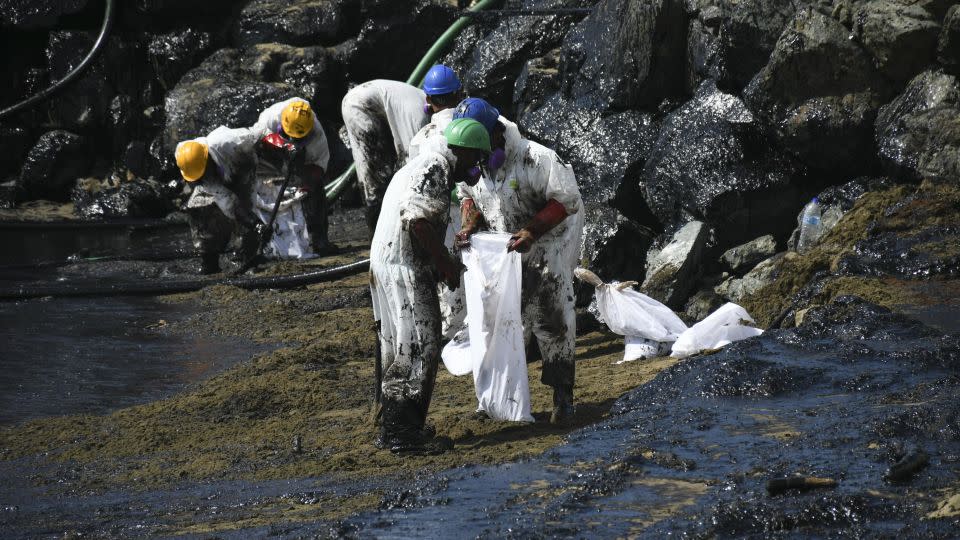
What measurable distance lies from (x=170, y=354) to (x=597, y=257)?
3378mm

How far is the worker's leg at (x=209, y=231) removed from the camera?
12195 millimetres

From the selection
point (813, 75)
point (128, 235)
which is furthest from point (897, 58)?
point (128, 235)

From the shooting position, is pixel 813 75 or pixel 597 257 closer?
pixel 597 257

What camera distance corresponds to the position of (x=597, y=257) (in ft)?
30.9

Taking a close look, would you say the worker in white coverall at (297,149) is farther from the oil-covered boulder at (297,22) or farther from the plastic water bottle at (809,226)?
the oil-covered boulder at (297,22)

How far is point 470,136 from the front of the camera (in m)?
5.84

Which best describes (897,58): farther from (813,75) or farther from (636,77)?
(636,77)

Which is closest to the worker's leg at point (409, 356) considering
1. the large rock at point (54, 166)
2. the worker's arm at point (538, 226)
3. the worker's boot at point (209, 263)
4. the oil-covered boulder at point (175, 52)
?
the worker's arm at point (538, 226)

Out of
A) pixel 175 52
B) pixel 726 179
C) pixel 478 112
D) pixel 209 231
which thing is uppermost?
pixel 175 52

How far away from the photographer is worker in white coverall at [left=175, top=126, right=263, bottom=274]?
11.9 metres

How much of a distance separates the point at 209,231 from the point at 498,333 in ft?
21.9

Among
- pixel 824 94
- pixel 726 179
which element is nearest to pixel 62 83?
pixel 726 179

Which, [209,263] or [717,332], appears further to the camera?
[209,263]

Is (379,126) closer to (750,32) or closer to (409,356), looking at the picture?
(750,32)
